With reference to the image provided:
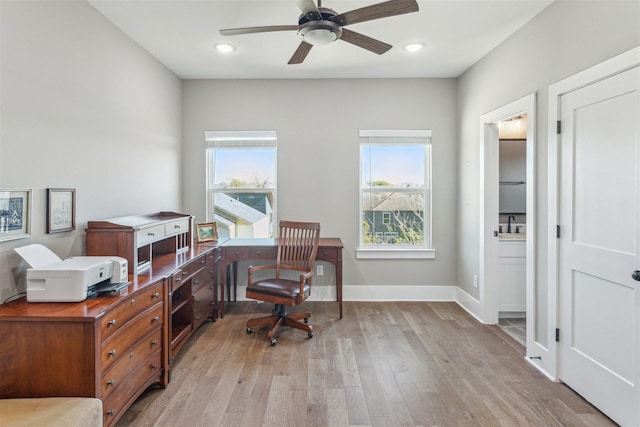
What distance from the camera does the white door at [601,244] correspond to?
1.86 m

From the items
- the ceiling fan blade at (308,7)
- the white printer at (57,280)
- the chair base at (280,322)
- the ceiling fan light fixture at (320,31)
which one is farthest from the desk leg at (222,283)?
the ceiling fan blade at (308,7)

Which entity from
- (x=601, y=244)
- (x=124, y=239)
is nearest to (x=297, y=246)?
(x=124, y=239)

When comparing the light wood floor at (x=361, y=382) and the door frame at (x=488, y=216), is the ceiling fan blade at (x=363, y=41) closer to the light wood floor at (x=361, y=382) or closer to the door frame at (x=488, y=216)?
the door frame at (x=488, y=216)

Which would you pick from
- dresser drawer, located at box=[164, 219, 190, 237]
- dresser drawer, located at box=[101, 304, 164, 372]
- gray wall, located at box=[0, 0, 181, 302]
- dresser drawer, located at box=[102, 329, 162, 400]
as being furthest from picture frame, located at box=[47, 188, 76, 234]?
dresser drawer, located at box=[102, 329, 162, 400]

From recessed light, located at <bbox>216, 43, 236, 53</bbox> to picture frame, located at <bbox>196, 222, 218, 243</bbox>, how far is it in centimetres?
183

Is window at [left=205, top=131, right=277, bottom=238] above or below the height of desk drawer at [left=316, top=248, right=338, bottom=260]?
above

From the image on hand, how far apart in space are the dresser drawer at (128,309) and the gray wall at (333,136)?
2.08 m

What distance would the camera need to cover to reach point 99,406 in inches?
59.4

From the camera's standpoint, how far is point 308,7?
6.48ft

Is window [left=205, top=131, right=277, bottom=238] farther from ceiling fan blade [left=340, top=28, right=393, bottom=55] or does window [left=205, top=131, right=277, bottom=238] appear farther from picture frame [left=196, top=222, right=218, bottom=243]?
ceiling fan blade [left=340, top=28, right=393, bottom=55]

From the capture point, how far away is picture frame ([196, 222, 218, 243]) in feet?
12.3

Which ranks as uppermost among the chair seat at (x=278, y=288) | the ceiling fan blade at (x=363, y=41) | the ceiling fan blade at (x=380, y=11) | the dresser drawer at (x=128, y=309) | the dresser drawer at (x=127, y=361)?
the ceiling fan blade at (x=363, y=41)

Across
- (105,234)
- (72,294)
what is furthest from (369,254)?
(72,294)

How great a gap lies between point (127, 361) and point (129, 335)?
0.46 feet
